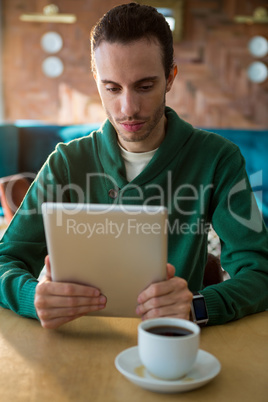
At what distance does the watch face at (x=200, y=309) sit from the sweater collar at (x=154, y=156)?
44 cm

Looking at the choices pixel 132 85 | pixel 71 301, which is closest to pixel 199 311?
pixel 71 301

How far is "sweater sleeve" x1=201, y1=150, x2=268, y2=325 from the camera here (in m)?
1.06

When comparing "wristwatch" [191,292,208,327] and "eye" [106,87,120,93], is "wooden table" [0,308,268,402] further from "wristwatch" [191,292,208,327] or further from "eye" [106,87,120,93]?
"eye" [106,87,120,93]

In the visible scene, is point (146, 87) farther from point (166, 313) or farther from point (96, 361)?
point (96, 361)

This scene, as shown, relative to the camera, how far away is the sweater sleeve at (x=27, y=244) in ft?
3.65

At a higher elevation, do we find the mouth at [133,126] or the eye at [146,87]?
the eye at [146,87]

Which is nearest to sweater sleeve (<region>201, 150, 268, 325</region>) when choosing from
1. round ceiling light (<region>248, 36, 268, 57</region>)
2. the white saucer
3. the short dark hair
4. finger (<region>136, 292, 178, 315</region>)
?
finger (<region>136, 292, 178, 315</region>)

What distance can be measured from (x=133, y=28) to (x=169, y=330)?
2.70 feet

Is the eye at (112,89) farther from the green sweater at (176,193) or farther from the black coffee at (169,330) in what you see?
the black coffee at (169,330)

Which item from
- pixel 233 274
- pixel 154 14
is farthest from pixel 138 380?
pixel 154 14

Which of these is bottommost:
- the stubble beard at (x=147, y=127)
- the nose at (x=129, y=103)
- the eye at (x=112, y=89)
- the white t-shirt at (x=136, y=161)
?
the white t-shirt at (x=136, y=161)

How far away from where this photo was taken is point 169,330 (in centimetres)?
77

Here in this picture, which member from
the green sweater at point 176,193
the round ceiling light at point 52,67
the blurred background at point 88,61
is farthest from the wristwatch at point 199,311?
the round ceiling light at point 52,67

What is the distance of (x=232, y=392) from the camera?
2.44 feet
